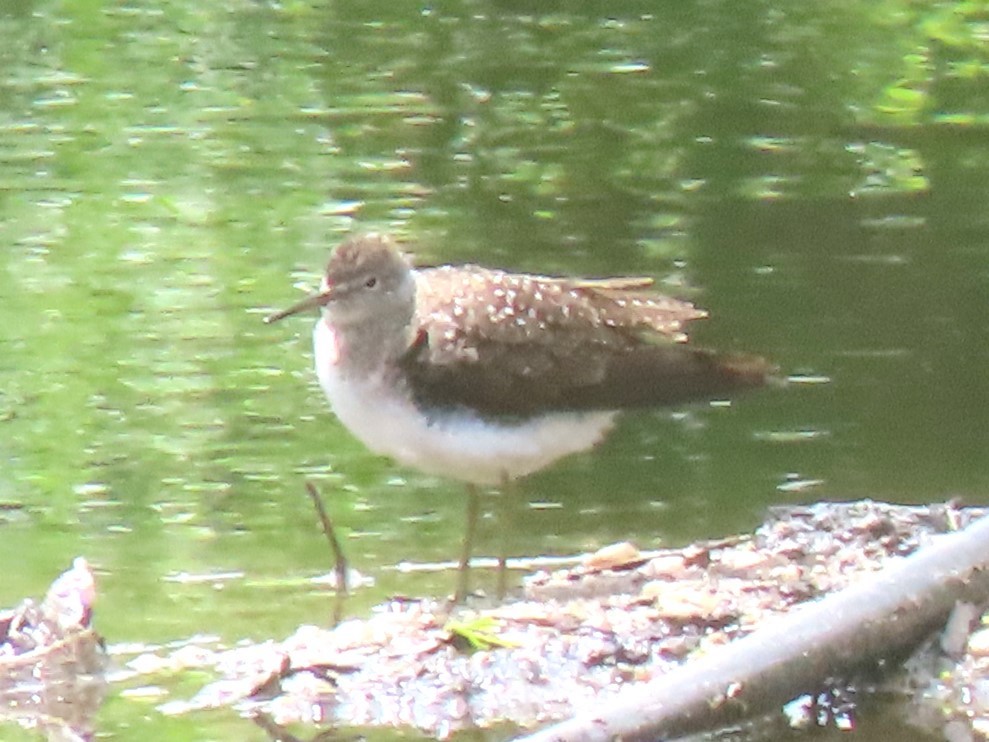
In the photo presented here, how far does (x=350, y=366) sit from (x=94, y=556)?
52.1 inches

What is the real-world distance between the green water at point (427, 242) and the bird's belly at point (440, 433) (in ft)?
1.79

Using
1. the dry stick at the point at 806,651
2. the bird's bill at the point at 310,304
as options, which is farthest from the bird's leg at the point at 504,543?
the dry stick at the point at 806,651

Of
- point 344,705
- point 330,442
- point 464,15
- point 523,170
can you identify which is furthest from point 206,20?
point 344,705

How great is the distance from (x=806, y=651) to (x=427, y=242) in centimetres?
617

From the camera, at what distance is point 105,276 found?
11.0 metres

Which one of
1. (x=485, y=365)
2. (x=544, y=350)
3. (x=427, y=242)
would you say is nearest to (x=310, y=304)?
(x=485, y=365)

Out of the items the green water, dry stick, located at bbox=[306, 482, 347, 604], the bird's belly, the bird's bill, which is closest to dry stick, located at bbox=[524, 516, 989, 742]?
the green water

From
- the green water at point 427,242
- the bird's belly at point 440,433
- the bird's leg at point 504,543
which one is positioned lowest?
the green water at point 427,242

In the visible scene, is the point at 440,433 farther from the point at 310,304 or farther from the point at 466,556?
the point at 310,304

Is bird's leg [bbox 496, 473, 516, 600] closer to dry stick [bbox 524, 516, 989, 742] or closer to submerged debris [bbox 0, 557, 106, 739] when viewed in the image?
submerged debris [bbox 0, 557, 106, 739]

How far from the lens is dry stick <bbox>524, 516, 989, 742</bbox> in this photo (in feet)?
17.2

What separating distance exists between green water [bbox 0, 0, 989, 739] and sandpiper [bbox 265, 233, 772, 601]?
0.64 m

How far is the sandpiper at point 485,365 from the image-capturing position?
6.96 metres

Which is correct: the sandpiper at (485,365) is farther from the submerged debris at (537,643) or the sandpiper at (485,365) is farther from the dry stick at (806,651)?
the dry stick at (806,651)
